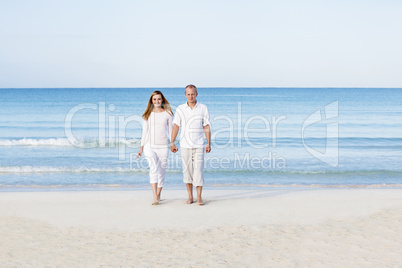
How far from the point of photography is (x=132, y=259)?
4727mm

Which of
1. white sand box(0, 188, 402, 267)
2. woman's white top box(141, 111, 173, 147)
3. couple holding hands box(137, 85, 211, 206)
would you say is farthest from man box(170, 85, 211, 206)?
white sand box(0, 188, 402, 267)

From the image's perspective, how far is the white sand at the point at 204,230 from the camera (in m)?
4.73

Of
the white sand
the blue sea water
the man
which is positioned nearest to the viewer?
the white sand

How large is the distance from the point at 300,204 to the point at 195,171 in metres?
1.90

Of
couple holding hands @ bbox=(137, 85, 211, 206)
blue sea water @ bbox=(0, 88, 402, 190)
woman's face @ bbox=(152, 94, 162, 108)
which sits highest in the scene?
woman's face @ bbox=(152, 94, 162, 108)

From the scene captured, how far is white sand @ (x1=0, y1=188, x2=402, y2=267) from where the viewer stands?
15.5 feet

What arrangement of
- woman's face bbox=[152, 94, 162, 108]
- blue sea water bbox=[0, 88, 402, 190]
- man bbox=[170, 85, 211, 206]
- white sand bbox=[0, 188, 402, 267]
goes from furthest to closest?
blue sea water bbox=[0, 88, 402, 190], woman's face bbox=[152, 94, 162, 108], man bbox=[170, 85, 211, 206], white sand bbox=[0, 188, 402, 267]

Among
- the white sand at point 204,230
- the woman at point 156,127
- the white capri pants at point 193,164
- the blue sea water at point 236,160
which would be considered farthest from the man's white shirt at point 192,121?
the blue sea water at point 236,160

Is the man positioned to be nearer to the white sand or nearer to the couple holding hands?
the couple holding hands

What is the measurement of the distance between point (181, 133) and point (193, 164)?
57 centimetres

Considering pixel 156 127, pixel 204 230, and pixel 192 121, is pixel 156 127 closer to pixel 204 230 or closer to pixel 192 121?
pixel 192 121

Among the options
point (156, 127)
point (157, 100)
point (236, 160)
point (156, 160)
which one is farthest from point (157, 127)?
point (236, 160)

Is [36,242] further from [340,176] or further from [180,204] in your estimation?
[340,176]

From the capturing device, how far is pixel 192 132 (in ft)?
21.9
